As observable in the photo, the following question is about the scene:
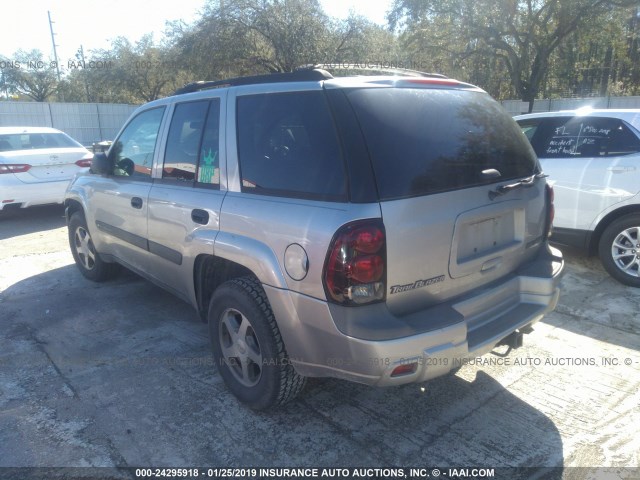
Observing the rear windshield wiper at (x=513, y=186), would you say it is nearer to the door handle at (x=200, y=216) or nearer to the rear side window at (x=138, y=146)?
the door handle at (x=200, y=216)

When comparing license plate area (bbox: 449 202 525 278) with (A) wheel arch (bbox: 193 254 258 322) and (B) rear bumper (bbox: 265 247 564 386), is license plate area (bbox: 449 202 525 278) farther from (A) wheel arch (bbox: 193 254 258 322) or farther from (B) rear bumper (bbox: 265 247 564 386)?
(A) wheel arch (bbox: 193 254 258 322)

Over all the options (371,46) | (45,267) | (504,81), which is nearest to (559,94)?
(504,81)

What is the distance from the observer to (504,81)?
2498cm

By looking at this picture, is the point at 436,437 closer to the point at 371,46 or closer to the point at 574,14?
the point at 574,14

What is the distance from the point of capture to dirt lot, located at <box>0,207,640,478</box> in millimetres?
2686

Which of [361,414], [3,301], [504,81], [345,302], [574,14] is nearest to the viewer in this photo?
[345,302]

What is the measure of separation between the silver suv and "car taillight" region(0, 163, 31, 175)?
5609 millimetres

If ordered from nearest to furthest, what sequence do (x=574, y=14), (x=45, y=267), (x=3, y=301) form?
(x=3, y=301)
(x=45, y=267)
(x=574, y=14)

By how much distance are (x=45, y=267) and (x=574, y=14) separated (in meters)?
19.2

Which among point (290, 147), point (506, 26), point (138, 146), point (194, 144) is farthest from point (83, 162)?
point (506, 26)

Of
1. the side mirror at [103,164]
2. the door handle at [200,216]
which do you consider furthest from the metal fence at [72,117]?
the door handle at [200,216]

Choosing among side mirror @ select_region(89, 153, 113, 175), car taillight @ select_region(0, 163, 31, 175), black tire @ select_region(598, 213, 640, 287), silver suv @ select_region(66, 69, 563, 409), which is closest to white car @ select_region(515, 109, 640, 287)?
black tire @ select_region(598, 213, 640, 287)

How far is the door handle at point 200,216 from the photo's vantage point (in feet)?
10.3

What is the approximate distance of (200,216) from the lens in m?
3.19
